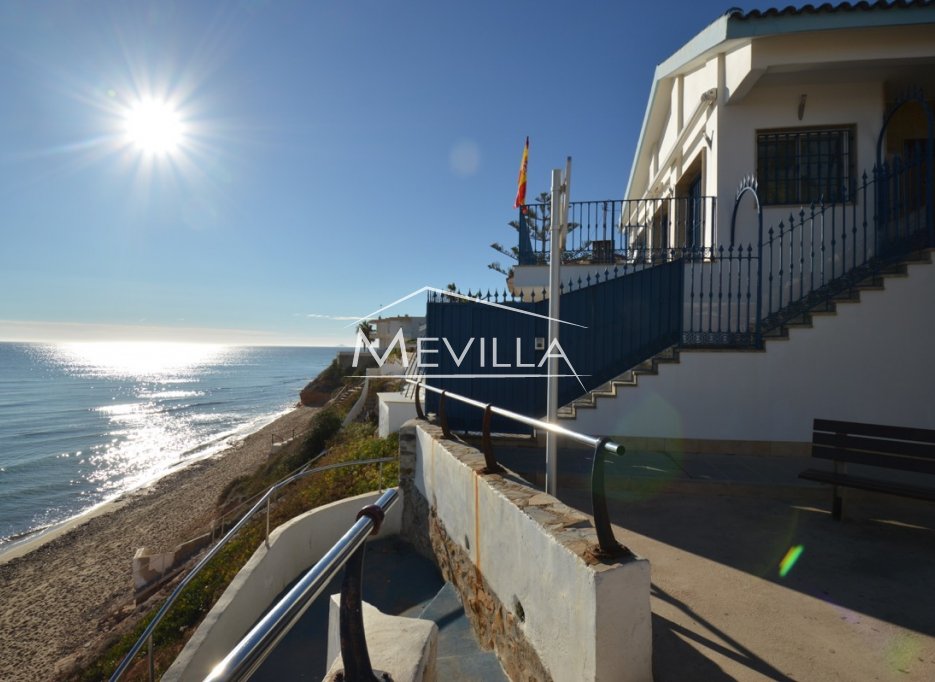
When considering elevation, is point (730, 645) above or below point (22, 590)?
above

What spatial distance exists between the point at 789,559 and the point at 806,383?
4068 mm

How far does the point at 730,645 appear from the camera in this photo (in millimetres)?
2812

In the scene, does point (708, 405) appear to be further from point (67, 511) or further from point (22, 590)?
point (67, 511)

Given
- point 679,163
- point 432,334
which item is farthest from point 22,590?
point 679,163

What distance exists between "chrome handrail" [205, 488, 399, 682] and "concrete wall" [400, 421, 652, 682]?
1.24m

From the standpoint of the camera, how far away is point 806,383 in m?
7.02

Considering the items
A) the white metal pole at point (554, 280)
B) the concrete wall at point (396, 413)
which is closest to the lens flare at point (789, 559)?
the white metal pole at point (554, 280)

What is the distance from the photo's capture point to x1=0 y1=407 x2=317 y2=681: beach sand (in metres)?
12.6

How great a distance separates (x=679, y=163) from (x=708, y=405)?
7.60 m

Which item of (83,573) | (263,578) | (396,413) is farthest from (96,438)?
(263,578)

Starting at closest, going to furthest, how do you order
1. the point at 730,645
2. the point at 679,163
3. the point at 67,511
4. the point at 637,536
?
the point at 730,645 < the point at 637,536 < the point at 679,163 < the point at 67,511

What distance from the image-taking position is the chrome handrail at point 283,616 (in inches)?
48.7

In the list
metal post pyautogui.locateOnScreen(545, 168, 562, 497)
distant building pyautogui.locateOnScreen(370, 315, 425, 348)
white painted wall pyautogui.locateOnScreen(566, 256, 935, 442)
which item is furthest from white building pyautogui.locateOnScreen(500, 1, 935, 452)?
distant building pyautogui.locateOnScreen(370, 315, 425, 348)

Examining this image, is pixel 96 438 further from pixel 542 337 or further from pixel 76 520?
pixel 542 337
